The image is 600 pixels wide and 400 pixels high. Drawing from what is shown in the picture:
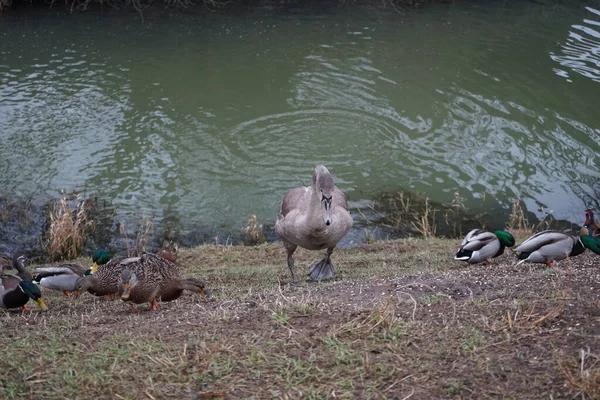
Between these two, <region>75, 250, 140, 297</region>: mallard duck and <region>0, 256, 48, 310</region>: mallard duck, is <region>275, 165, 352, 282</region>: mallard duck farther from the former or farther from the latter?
<region>0, 256, 48, 310</region>: mallard duck

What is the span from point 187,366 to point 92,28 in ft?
65.4

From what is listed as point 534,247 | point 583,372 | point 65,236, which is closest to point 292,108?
point 65,236

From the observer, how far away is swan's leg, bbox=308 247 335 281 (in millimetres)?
9047

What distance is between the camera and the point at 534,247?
898 centimetres

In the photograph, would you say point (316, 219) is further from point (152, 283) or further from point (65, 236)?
point (65, 236)

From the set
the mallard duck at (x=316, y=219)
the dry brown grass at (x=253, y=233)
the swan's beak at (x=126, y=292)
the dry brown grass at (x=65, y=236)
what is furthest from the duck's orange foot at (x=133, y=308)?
the dry brown grass at (x=253, y=233)

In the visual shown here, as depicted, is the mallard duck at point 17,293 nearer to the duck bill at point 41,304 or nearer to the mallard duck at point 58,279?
the duck bill at point 41,304

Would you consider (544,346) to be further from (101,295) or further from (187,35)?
(187,35)

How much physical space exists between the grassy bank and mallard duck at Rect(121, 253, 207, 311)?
554 millimetres

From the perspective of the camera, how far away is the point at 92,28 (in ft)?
74.3

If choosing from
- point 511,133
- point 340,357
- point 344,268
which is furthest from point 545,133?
point 340,357

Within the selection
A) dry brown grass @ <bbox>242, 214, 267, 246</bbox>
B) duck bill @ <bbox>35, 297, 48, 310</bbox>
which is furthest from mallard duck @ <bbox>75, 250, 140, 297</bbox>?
dry brown grass @ <bbox>242, 214, 267, 246</bbox>

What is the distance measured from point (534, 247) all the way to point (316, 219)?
2.82 metres

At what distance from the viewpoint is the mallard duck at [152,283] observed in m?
6.99
